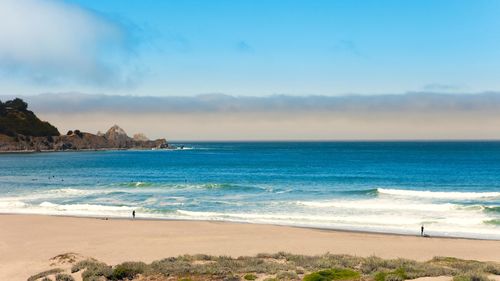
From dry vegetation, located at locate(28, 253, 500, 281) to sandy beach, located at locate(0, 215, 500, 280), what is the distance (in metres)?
3.46

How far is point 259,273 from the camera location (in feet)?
51.8

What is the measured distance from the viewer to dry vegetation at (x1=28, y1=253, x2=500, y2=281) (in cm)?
1492

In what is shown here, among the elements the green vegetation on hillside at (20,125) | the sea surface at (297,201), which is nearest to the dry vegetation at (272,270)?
the sea surface at (297,201)

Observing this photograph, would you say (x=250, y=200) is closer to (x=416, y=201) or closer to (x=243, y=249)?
(x=416, y=201)

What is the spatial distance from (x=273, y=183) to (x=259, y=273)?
47.3 metres

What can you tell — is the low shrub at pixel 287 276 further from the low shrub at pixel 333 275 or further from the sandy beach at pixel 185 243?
the sandy beach at pixel 185 243

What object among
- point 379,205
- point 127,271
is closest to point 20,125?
point 379,205

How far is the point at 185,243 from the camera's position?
24.9m

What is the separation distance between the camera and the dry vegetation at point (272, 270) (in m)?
14.9

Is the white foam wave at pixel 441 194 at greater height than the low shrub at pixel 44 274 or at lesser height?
lesser

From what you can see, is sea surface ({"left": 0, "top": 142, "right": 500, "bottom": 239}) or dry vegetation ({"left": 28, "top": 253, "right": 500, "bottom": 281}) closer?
dry vegetation ({"left": 28, "top": 253, "right": 500, "bottom": 281})

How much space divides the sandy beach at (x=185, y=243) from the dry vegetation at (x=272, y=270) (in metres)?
3.46

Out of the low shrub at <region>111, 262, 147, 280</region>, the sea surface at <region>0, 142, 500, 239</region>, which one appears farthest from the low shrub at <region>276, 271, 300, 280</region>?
the sea surface at <region>0, 142, 500, 239</region>

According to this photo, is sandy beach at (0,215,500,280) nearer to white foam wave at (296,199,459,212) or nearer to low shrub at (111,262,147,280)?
low shrub at (111,262,147,280)
